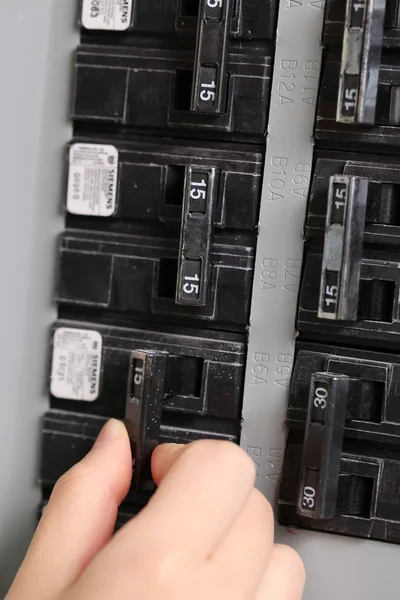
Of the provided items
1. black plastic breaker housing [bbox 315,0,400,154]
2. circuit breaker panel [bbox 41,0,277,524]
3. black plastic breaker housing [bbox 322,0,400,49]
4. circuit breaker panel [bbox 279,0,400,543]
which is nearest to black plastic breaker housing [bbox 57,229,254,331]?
circuit breaker panel [bbox 41,0,277,524]

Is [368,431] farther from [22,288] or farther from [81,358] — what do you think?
[22,288]

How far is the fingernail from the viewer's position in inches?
46.9

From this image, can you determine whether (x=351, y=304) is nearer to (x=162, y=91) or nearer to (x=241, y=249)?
(x=241, y=249)

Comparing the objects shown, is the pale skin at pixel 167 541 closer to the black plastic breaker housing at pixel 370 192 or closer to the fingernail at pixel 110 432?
the fingernail at pixel 110 432

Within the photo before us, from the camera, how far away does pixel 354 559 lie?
4.15 ft

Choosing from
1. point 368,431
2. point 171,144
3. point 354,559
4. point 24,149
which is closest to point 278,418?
point 368,431

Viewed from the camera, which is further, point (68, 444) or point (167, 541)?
point (68, 444)

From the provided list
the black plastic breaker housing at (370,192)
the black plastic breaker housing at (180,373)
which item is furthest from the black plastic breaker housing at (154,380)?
the black plastic breaker housing at (370,192)

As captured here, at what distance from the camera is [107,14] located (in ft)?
4.18

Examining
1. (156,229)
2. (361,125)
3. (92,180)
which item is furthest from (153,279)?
(361,125)

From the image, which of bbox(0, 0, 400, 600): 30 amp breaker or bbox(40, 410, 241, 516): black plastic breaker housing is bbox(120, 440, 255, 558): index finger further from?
bbox(40, 410, 241, 516): black plastic breaker housing

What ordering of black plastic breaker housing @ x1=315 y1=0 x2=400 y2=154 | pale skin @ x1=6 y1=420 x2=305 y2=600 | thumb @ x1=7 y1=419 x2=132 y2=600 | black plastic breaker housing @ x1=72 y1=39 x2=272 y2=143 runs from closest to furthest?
pale skin @ x1=6 y1=420 x2=305 y2=600, thumb @ x1=7 y1=419 x2=132 y2=600, black plastic breaker housing @ x1=315 y1=0 x2=400 y2=154, black plastic breaker housing @ x1=72 y1=39 x2=272 y2=143

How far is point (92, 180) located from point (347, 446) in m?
0.59

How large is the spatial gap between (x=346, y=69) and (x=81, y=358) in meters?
0.61
